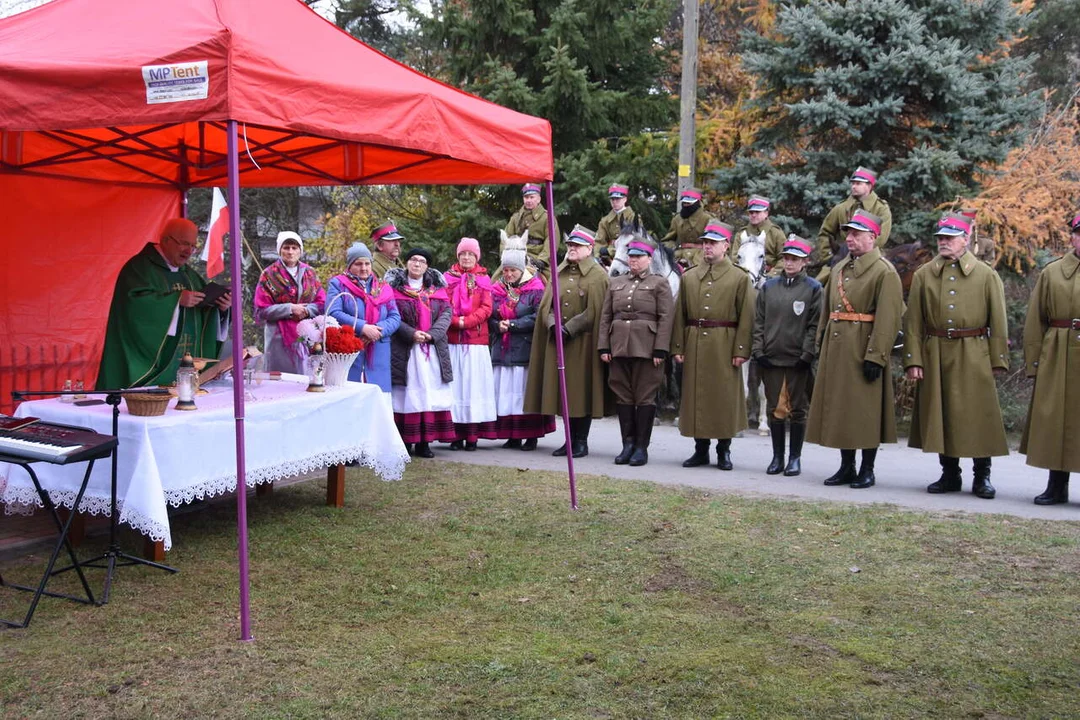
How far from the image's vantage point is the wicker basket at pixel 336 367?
7275mm

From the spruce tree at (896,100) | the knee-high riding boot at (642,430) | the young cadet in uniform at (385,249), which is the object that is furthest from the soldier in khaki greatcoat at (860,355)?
the spruce tree at (896,100)

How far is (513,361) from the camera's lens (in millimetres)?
10578

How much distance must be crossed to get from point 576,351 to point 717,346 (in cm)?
145

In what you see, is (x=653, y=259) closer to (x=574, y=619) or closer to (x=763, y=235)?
(x=763, y=235)

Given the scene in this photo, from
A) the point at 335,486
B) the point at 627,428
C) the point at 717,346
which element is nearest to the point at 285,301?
the point at 335,486

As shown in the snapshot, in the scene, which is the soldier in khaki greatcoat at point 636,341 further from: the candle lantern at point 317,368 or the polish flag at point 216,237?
the polish flag at point 216,237

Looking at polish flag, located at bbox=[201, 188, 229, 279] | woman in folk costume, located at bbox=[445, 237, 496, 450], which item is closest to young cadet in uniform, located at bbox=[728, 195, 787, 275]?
woman in folk costume, located at bbox=[445, 237, 496, 450]

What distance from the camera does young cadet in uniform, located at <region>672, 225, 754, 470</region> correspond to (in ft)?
30.6

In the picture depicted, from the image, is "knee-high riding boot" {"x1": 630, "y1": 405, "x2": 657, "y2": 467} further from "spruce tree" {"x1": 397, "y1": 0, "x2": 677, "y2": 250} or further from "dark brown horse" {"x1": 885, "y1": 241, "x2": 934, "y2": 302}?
"spruce tree" {"x1": 397, "y1": 0, "x2": 677, "y2": 250}

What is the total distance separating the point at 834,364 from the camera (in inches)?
340

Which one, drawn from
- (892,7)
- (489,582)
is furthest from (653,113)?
(489,582)

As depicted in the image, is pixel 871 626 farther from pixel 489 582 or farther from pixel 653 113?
pixel 653 113

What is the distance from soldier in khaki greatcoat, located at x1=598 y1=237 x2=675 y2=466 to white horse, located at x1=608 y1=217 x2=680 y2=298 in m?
0.96

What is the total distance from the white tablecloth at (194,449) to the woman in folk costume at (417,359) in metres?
2.46
